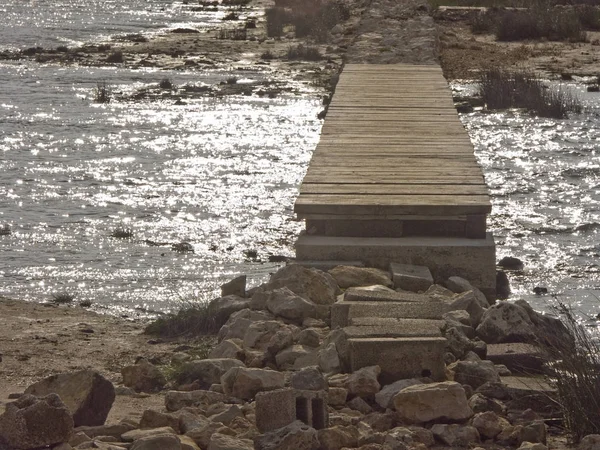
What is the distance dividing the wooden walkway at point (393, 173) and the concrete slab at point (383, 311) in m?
1.89

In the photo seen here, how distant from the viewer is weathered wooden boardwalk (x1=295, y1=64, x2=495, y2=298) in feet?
28.3

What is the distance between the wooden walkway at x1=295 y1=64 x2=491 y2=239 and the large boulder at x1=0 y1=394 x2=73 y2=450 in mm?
4168

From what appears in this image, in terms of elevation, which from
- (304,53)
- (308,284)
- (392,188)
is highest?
(392,188)

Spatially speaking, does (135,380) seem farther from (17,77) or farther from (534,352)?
(17,77)

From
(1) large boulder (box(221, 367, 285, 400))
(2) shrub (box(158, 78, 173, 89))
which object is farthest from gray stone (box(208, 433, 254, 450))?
(2) shrub (box(158, 78, 173, 89))

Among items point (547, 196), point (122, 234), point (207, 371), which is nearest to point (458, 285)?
point (207, 371)

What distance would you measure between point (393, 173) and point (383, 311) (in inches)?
130

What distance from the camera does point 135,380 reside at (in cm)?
659

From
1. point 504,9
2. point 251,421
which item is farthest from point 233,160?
point 504,9

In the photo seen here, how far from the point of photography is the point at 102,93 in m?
19.1

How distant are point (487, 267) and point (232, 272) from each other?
8.25ft

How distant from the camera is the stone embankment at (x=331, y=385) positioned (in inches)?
194

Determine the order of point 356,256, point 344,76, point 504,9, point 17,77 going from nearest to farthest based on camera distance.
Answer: point 356,256, point 344,76, point 17,77, point 504,9

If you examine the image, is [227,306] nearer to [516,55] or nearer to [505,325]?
[505,325]
